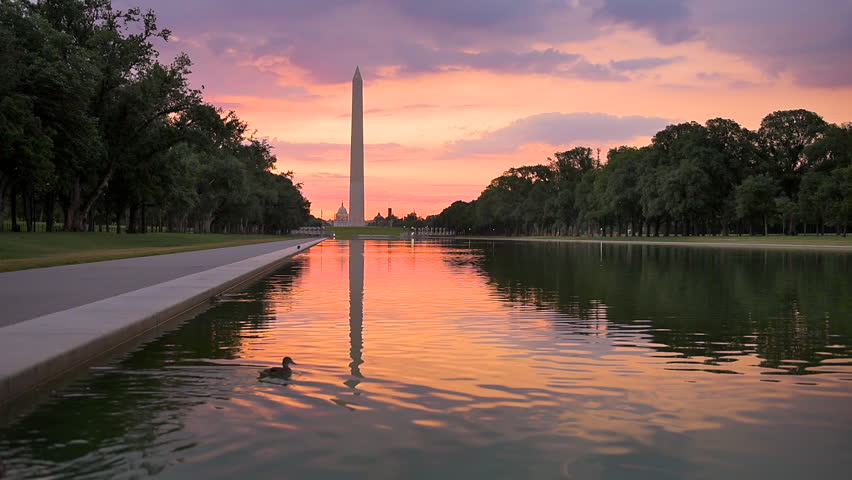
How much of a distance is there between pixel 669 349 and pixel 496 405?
5019 mm

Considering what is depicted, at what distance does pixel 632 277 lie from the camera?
29703mm

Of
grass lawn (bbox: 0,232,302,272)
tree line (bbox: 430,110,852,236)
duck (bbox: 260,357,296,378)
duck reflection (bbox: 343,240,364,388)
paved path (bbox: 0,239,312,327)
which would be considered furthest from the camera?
tree line (bbox: 430,110,852,236)

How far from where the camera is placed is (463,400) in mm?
8656

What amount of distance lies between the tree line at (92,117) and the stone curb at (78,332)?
32.5 metres

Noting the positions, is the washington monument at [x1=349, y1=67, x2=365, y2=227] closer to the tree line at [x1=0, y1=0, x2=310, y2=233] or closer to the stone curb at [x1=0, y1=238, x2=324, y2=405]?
the tree line at [x1=0, y1=0, x2=310, y2=233]

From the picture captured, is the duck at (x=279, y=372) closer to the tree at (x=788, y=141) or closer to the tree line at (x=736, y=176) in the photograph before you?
the tree line at (x=736, y=176)

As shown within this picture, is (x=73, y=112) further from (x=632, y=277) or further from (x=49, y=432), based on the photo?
(x=49, y=432)

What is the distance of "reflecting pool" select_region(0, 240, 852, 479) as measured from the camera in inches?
255

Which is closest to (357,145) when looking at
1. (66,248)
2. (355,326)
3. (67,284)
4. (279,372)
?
(66,248)

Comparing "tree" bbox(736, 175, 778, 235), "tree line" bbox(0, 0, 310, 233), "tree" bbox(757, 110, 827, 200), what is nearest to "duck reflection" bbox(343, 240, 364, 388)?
"tree line" bbox(0, 0, 310, 233)

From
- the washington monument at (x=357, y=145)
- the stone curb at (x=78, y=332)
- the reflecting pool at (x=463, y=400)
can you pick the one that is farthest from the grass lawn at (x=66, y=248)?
the washington monument at (x=357, y=145)

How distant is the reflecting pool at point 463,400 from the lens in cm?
647

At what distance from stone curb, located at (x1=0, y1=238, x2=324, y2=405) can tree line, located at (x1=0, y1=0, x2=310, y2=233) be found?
32.5 metres

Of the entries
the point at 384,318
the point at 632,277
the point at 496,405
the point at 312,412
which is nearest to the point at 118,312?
the point at 384,318
